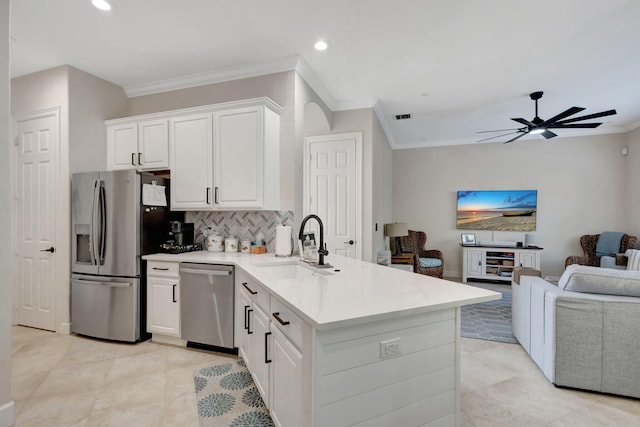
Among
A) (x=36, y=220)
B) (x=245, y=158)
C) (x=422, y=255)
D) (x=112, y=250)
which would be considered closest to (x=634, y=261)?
(x=422, y=255)

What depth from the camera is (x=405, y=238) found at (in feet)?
21.0

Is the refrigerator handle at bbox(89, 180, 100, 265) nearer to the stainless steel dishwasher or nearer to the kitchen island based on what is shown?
the stainless steel dishwasher

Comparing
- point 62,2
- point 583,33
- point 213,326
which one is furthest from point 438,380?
point 62,2

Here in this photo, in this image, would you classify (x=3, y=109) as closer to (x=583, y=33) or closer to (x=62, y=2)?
(x=62, y=2)

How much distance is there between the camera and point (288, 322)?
4.69ft

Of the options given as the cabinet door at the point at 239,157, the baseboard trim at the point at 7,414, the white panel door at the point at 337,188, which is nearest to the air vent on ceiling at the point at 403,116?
the white panel door at the point at 337,188

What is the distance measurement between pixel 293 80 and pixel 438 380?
2.92 m

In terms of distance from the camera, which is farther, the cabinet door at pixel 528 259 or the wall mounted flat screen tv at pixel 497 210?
the wall mounted flat screen tv at pixel 497 210

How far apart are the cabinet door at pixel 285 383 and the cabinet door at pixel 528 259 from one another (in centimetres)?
573

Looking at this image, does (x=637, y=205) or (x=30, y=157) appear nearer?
(x=30, y=157)

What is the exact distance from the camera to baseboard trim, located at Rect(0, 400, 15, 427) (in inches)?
72.1

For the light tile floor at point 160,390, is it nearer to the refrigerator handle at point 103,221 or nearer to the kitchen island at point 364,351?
the kitchen island at point 364,351

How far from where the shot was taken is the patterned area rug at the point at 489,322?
10.9 feet

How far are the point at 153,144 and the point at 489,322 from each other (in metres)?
4.50
